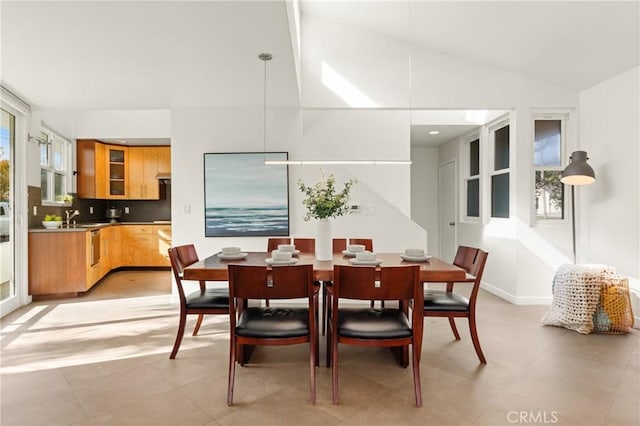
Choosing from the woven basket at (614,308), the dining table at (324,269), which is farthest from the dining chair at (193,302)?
the woven basket at (614,308)

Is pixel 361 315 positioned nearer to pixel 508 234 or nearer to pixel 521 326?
pixel 521 326

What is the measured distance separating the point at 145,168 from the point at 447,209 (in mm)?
5631

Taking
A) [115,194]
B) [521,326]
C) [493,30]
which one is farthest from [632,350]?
[115,194]

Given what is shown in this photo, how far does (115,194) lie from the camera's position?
6.79m

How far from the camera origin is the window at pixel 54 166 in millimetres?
5391

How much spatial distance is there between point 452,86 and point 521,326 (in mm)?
2767

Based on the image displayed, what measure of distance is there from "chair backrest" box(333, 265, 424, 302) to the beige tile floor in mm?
634

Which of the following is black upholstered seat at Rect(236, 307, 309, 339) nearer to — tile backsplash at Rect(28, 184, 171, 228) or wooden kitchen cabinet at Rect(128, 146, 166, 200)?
wooden kitchen cabinet at Rect(128, 146, 166, 200)

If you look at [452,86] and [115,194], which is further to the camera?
[115,194]

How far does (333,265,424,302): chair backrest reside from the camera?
2.09 m

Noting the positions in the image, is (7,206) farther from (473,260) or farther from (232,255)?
(473,260)

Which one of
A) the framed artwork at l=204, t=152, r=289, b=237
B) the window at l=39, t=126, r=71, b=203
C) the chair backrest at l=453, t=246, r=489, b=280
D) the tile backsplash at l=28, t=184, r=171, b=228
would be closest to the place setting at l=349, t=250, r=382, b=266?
the chair backrest at l=453, t=246, r=489, b=280

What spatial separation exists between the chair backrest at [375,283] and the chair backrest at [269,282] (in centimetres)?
19

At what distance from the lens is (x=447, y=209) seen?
664 centimetres
